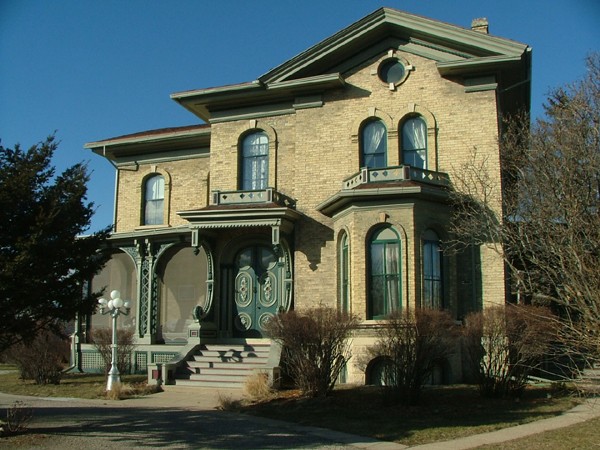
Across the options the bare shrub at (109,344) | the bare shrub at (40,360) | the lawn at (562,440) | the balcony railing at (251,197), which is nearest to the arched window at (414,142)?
the balcony railing at (251,197)

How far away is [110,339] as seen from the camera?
20531 millimetres

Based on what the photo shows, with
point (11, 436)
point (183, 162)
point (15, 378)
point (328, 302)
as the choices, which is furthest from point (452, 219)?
point (15, 378)

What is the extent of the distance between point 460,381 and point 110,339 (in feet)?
34.4

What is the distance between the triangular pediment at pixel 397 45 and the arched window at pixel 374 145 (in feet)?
6.99

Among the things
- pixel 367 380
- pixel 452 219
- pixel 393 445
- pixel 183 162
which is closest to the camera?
pixel 393 445

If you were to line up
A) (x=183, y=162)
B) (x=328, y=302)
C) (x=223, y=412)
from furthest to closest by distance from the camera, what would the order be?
(x=183, y=162) → (x=328, y=302) → (x=223, y=412)

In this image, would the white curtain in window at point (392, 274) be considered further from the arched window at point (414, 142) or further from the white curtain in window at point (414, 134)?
the white curtain in window at point (414, 134)

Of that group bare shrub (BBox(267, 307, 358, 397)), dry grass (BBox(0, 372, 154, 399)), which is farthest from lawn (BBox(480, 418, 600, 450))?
dry grass (BBox(0, 372, 154, 399))

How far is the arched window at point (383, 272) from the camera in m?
17.7

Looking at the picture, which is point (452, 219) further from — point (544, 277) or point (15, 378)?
point (15, 378)

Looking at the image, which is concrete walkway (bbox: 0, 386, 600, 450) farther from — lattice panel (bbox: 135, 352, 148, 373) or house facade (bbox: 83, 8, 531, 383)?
lattice panel (bbox: 135, 352, 148, 373)

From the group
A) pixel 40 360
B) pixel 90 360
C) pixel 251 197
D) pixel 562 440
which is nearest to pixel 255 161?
pixel 251 197

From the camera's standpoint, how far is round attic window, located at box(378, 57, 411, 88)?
19797 mm

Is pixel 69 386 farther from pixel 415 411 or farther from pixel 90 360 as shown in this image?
pixel 415 411
